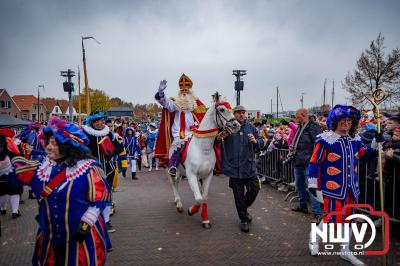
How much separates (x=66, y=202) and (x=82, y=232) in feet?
0.96

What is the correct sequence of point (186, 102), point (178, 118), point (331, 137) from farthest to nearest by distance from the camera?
point (178, 118) → point (186, 102) → point (331, 137)

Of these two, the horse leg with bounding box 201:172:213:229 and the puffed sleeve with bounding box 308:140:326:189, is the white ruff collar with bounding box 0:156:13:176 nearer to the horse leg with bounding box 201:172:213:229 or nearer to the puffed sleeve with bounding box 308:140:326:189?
the puffed sleeve with bounding box 308:140:326:189

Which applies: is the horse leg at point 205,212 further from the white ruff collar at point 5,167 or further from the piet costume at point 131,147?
the piet costume at point 131,147

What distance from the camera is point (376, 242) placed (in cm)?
500

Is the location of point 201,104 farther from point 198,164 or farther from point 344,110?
point 344,110

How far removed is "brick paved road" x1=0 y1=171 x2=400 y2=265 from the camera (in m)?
4.45

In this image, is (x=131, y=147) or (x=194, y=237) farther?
(x=131, y=147)

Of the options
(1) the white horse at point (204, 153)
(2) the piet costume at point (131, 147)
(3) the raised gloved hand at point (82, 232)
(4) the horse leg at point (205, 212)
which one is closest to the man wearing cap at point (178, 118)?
(1) the white horse at point (204, 153)

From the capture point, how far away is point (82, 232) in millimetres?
2604

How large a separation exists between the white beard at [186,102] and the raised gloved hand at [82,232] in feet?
14.7

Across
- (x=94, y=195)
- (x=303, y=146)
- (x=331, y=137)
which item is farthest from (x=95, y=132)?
(x=303, y=146)

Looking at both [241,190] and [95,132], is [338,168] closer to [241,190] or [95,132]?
[241,190]

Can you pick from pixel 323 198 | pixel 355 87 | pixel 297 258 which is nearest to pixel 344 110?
pixel 323 198

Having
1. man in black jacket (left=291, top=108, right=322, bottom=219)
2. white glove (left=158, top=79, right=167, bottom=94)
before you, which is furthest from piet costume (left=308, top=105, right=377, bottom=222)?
white glove (left=158, top=79, right=167, bottom=94)
